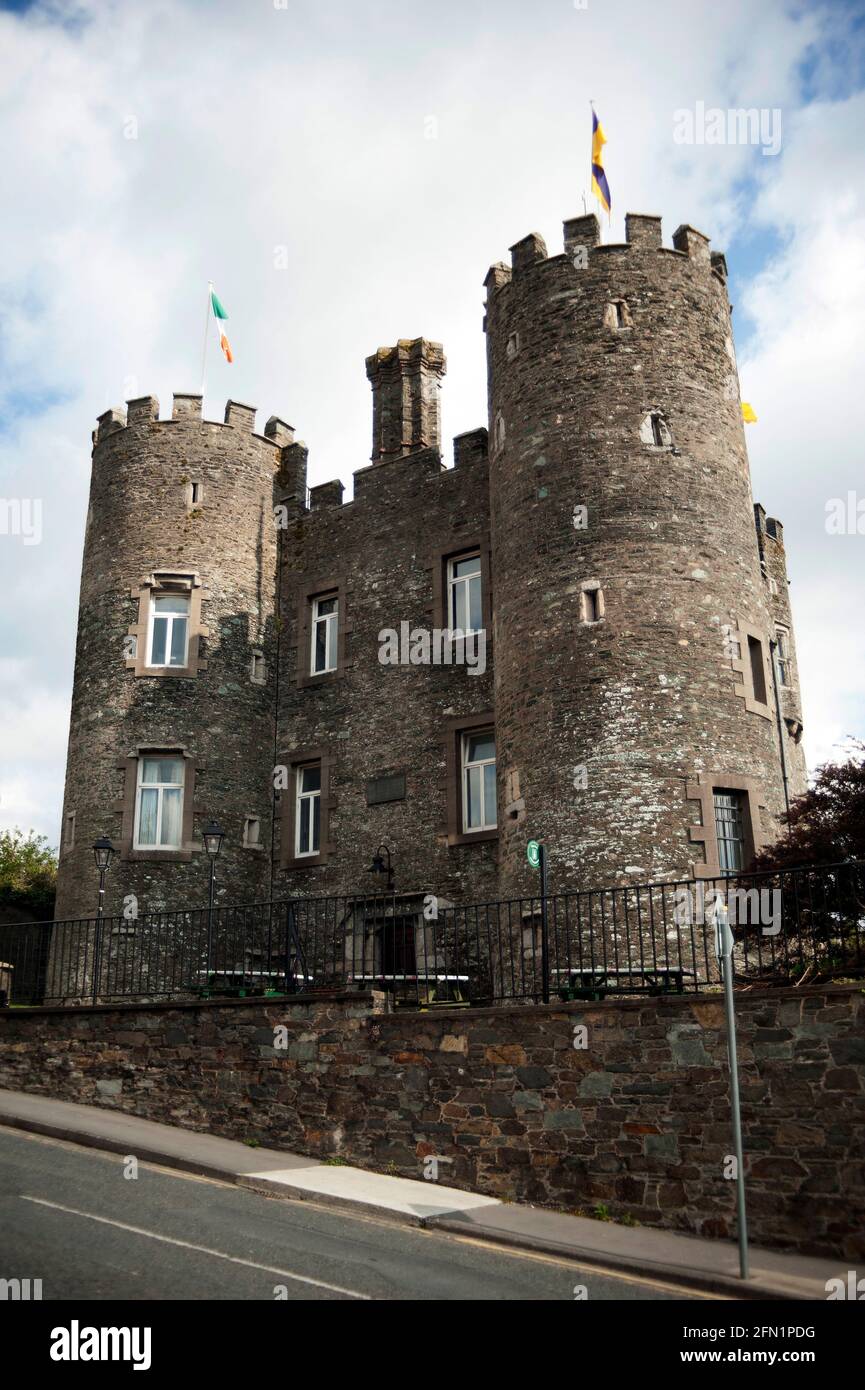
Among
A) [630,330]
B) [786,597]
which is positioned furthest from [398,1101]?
[786,597]

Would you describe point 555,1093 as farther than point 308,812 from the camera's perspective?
No

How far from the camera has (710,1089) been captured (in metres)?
11.6

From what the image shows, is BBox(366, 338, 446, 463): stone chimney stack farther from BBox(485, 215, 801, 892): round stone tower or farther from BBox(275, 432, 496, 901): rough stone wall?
BBox(485, 215, 801, 892): round stone tower

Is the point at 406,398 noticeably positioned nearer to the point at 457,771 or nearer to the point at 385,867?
the point at 457,771

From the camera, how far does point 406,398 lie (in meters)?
24.0

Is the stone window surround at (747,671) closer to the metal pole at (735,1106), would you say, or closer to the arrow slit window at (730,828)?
the arrow slit window at (730,828)

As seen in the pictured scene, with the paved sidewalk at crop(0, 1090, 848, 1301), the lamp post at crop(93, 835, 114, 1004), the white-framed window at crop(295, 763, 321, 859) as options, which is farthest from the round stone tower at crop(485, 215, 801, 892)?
the lamp post at crop(93, 835, 114, 1004)

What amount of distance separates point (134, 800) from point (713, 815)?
10639mm

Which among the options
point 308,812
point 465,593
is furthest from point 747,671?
point 308,812

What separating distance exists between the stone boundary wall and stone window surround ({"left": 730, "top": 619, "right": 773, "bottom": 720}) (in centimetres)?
683

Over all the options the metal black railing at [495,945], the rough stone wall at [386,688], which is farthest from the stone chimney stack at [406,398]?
the metal black railing at [495,945]

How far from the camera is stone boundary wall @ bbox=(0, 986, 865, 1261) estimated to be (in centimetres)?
1091
